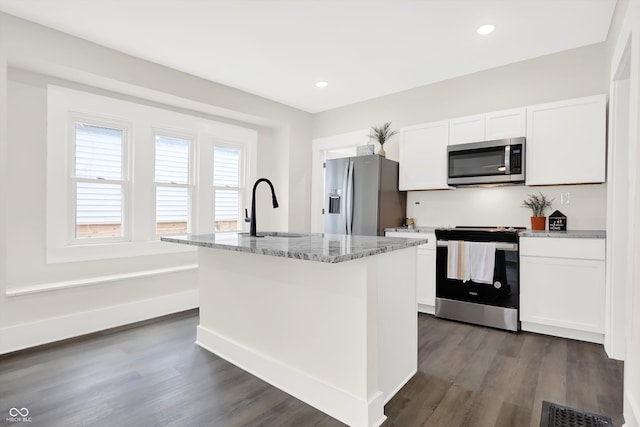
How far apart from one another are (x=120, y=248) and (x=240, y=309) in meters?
1.87

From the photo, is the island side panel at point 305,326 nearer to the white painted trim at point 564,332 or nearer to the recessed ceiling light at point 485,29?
the white painted trim at point 564,332

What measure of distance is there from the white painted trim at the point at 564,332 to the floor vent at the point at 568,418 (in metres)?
1.25

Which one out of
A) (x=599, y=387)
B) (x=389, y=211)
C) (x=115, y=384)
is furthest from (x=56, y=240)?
(x=599, y=387)

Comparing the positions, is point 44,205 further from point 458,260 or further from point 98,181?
point 458,260

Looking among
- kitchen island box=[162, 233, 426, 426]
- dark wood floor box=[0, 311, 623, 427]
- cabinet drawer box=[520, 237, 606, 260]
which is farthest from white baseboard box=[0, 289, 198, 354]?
cabinet drawer box=[520, 237, 606, 260]

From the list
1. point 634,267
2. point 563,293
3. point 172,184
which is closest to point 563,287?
point 563,293

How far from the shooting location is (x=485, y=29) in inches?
110

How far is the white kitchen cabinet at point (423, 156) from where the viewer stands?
12.3 feet

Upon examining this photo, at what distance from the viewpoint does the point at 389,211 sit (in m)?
4.00

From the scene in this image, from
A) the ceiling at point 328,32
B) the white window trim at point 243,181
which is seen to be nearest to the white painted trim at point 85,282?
the white window trim at point 243,181

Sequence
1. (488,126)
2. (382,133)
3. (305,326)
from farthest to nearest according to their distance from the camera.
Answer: (382,133), (488,126), (305,326)

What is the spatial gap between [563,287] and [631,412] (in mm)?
1413

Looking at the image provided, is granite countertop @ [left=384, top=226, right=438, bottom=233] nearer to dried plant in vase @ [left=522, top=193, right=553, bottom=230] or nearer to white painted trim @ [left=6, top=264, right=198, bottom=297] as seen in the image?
dried plant in vase @ [left=522, top=193, right=553, bottom=230]
